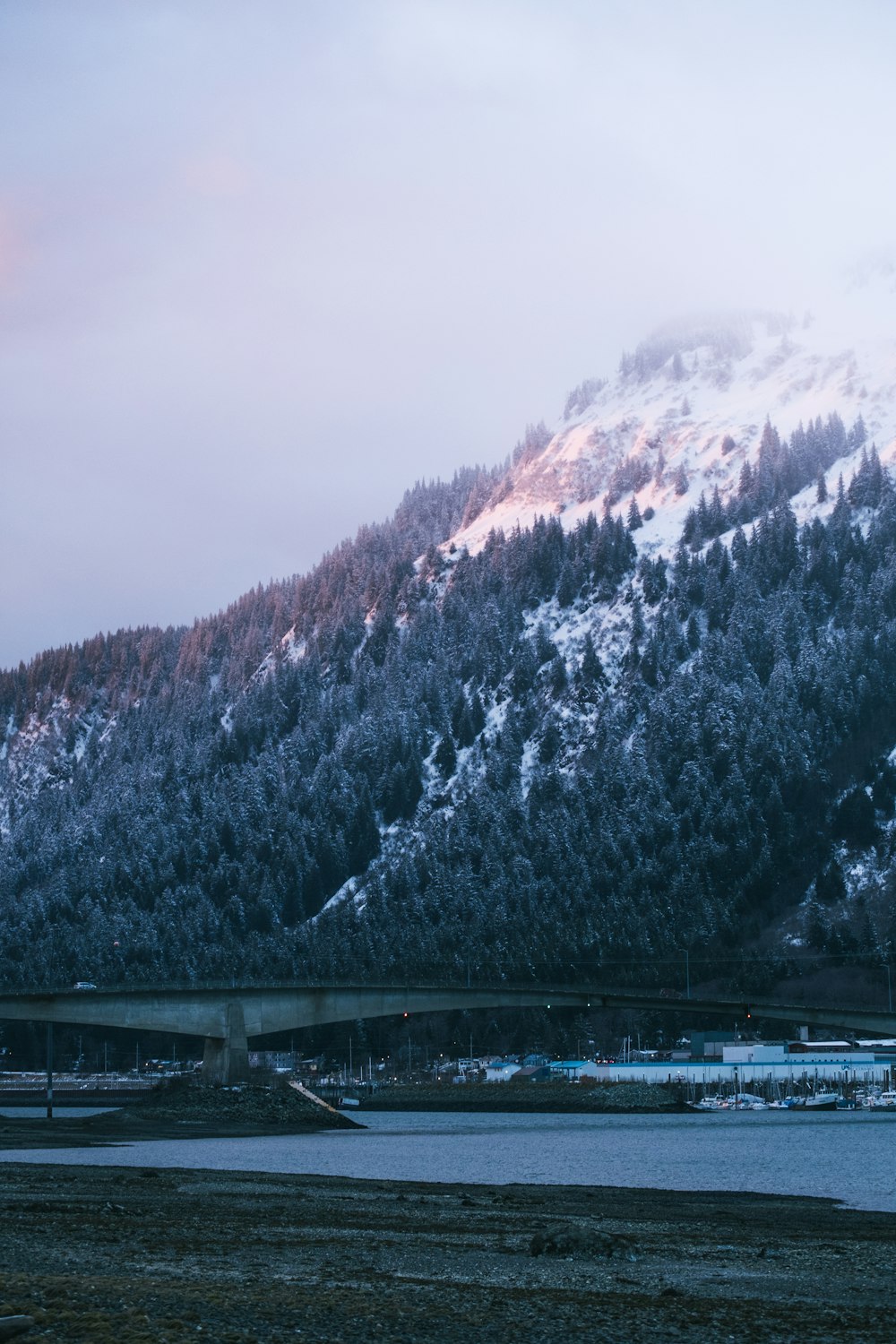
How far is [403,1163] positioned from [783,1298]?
54344 millimetres

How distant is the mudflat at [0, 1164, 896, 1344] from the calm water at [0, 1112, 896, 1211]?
1491 cm

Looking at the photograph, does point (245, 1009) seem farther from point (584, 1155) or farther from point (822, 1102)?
point (822, 1102)

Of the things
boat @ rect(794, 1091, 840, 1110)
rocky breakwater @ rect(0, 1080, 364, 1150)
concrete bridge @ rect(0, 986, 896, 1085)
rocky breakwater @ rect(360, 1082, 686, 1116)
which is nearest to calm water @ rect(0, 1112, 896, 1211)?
rocky breakwater @ rect(0, 1080, 364, 1150)

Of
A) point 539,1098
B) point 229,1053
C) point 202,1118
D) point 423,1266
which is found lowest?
point 539,1098

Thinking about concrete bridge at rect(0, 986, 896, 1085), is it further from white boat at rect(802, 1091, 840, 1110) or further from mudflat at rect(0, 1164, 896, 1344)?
mudflat at rect(0, 1164, 896, 1344)

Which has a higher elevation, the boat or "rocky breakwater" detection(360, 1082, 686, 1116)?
"rocky breakwater" detection(360, 1082, 686, 1116)

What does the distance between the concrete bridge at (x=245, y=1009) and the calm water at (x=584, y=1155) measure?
1576cm

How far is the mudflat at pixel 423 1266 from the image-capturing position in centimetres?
2508

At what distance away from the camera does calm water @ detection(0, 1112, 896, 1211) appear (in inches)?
2837

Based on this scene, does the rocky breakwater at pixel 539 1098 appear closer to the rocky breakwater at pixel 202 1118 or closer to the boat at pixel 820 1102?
the boat at pixel 820 1102

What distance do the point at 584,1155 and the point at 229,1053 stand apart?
55.6 metres

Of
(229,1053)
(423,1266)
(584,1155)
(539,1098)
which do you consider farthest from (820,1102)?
(423,1266)

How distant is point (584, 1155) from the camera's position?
9112 centimetres

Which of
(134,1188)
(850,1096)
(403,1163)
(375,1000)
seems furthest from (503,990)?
(134,1188)
